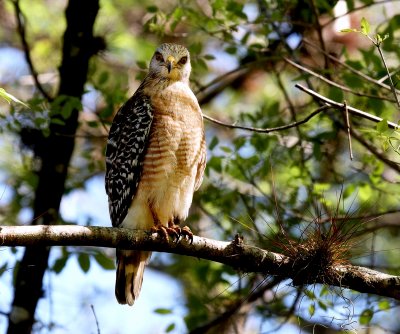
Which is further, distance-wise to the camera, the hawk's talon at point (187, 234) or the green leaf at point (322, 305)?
the green leaf at point (322, 305)

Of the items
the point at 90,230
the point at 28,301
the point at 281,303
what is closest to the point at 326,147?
the point at 281,303

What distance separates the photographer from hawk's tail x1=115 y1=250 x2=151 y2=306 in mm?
7277

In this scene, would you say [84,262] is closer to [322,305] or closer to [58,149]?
[58,149]

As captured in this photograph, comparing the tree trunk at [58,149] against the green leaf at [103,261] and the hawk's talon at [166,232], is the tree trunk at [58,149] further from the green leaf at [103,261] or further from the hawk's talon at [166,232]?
the hawk's talon at [166,232]

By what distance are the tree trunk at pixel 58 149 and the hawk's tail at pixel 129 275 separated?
1.01 metres

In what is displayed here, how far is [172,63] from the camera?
7.77 meters

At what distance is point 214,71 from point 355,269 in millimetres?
7884

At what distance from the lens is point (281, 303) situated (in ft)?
28.6

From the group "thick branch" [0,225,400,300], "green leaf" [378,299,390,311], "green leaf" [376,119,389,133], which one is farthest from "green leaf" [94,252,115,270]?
"green leaf" [376,119,389,133]

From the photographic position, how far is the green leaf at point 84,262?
713cm

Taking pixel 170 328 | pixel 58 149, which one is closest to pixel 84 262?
pixel 170 328

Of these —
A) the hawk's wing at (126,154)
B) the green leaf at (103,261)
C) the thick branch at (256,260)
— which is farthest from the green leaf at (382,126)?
the green leaf at (103,261)

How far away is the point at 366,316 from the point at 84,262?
102 inches

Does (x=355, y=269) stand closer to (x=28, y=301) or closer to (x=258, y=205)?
(x=258, y=205)
